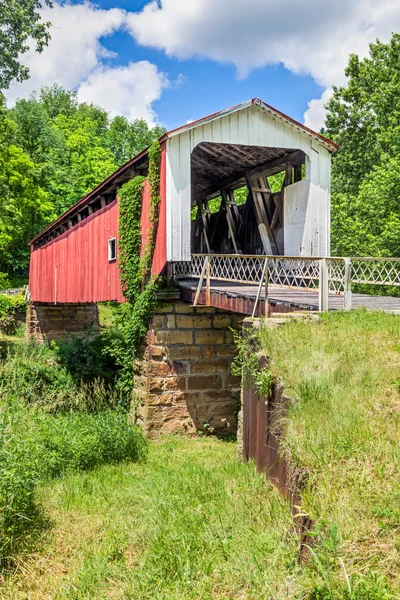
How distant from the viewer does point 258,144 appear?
11.4m

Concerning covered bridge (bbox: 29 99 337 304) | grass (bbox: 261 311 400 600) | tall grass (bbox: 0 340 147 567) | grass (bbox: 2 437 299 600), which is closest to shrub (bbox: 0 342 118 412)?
tall grass (bbox: 0 340 147 567)

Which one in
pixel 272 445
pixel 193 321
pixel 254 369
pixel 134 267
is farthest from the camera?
pixel 134 267

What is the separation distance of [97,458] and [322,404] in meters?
5.32

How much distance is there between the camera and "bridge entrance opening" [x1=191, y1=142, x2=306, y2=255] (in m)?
12.8

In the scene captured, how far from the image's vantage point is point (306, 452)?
162 inches

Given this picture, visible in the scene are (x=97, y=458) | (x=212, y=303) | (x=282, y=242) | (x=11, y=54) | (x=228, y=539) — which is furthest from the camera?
(x=11, y=54)

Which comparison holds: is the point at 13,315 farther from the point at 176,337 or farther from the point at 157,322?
the point at 176,337

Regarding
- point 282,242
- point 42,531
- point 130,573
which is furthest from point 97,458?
point 282,242

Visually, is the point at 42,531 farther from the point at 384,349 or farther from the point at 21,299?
the point at 21,299

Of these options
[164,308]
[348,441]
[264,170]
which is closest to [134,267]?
[164,308]

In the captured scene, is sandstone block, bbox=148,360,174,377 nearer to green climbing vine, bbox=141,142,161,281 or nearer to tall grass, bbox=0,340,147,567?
tall grass, bbox=0,340,147,567

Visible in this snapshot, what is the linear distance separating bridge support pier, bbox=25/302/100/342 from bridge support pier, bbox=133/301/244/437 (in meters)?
13.8

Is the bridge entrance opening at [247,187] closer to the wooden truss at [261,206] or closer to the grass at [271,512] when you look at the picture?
the wooden truss at [261,206]

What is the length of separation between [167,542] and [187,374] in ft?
22.1
